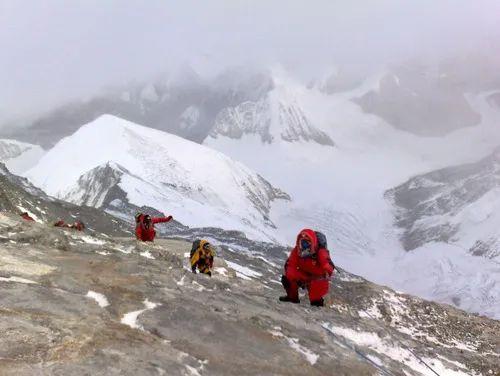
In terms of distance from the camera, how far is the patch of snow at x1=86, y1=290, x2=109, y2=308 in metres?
13.5

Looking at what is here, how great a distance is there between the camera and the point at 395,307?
5325 centimetres

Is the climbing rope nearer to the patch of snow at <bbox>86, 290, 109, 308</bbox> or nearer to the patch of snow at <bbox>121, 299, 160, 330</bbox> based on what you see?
the patch of snow at <bbox>121, 299, 160, 330</bbox>

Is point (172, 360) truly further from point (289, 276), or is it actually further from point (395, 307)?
point (395, 307)

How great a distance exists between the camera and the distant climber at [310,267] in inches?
669

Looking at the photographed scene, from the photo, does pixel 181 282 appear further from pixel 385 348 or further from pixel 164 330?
pixel 385 348

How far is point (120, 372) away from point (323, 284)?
8.53 m

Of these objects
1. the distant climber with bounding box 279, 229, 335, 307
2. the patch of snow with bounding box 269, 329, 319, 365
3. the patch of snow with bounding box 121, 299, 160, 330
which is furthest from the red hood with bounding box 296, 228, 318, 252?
the patch of snow with bounding box 121, 299, 160, 330

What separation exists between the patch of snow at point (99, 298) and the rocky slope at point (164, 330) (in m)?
0.02

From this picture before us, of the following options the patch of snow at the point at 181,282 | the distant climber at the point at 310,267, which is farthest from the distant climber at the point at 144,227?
the distant climber at the point at 310,267

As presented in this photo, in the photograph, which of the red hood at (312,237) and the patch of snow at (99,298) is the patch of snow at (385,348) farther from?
the patch of snow at (99,298)

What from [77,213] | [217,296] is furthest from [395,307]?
[77,213]

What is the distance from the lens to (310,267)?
17312 millimetres

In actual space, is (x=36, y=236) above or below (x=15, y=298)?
below

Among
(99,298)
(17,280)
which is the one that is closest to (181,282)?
(99,298)
